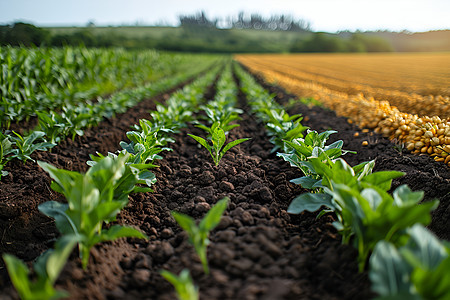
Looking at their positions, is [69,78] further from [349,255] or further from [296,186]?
[349,255]

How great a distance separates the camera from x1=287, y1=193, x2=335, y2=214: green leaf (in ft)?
5.54

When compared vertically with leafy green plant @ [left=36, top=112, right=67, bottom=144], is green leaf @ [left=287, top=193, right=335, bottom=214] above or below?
below

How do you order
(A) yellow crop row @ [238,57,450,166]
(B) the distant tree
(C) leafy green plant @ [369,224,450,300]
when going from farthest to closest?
(B) the distant tree, (A) yellow crop row @ [238,57,450,166], (C) leafy green plant @ [369,224,450,300]

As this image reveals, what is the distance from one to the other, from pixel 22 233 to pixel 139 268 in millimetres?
1365

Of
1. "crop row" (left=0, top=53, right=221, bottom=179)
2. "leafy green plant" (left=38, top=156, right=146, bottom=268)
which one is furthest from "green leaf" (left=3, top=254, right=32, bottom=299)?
"crop row" (left=0, top=53, right=221, bottom=179)

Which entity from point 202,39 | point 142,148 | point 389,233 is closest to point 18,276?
point 142,148

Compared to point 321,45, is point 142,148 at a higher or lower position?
lower

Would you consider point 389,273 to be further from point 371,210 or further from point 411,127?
point 411,127

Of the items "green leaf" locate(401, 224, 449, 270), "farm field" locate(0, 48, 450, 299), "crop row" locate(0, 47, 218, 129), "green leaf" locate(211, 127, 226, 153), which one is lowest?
"farm field" locate(0, 48, 450, 299)

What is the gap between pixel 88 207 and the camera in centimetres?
146

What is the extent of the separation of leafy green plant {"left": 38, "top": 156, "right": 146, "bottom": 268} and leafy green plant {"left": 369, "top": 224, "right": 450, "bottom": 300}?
117 cm

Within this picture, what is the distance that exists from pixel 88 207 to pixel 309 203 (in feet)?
4.27

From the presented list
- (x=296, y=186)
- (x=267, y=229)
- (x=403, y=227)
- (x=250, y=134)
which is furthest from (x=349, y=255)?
(x=250, y=134)

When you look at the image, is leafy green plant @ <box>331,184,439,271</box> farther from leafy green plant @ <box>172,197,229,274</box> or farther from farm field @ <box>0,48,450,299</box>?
leafy green plant @ <box>172,197,229,274</box>
